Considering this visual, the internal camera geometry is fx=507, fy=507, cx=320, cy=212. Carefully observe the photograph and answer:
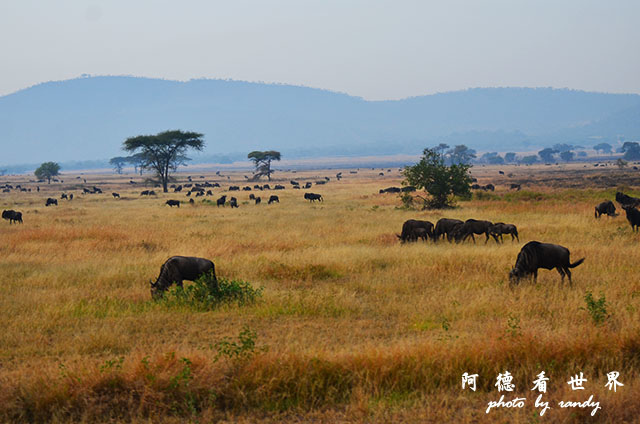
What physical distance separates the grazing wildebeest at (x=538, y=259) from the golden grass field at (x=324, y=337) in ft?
1.37

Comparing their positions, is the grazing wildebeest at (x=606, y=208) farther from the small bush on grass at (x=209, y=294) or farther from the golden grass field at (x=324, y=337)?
the small bush on grass at (x=209, y=294)

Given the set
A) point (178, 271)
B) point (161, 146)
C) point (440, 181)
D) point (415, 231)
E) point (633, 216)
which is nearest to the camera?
point (178, 271)

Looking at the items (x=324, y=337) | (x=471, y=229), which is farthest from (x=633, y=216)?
(x=324, y=337)

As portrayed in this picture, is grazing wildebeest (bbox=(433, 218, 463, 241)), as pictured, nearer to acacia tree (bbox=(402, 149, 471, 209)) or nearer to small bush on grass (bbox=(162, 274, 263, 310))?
small bush on grass (bbox=(162, 274, 263, 310))

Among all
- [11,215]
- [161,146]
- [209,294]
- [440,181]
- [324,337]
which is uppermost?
[161,146]

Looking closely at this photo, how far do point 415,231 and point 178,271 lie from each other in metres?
10.1

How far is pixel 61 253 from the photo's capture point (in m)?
16.8

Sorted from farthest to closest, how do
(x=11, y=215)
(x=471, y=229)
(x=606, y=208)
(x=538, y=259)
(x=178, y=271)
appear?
1. (x=11, y=215)
2. (x=606, y=208)
3. (x=471, y=229)
4. (x=538, y=259)
5. (x=178, y=271)

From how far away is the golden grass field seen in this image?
19.2 ft

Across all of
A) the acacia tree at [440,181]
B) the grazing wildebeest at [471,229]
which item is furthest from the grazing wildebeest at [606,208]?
the acacia tree at [440,181]

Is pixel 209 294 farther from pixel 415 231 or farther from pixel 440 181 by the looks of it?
pixel 440 181

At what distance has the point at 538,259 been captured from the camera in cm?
1127

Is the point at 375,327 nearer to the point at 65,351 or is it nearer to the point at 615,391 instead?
the point at 615,391

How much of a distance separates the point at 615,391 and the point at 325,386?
3.38 meters
